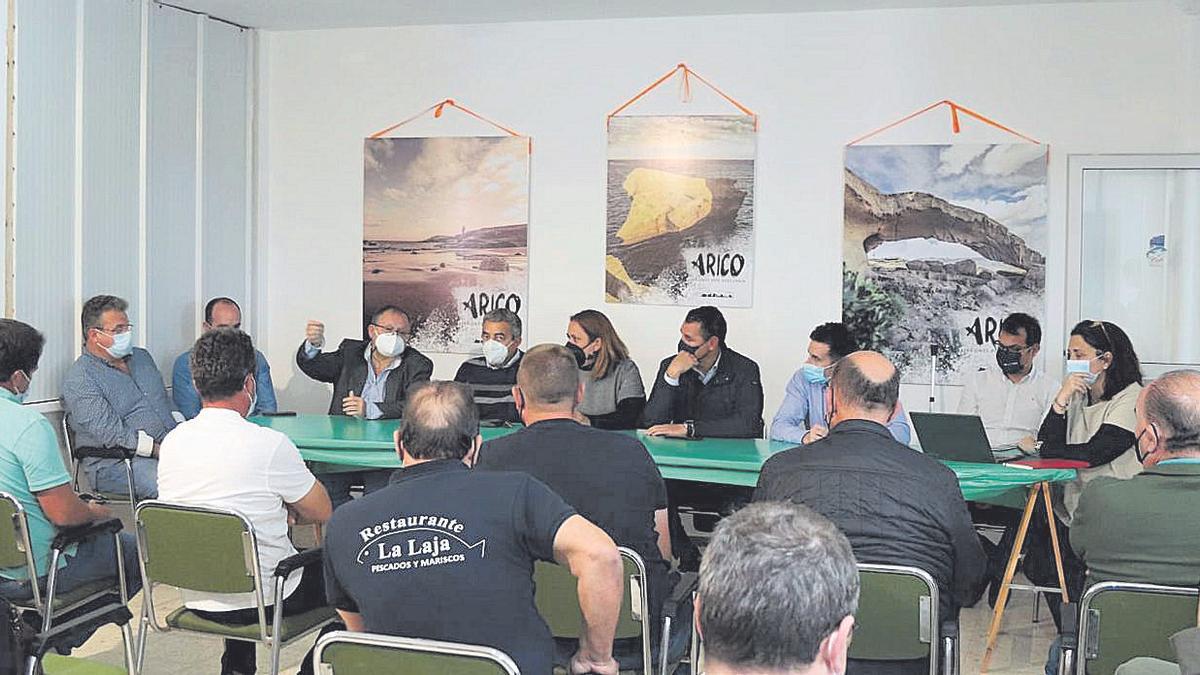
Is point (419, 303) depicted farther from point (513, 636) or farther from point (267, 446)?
point (513, 636)

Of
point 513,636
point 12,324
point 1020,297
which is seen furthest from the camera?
point 1020,297

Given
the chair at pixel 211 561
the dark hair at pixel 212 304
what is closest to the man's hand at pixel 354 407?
the dark hair at pixel 212 304

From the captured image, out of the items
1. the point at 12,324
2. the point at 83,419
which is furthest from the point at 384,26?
the point at 12,324

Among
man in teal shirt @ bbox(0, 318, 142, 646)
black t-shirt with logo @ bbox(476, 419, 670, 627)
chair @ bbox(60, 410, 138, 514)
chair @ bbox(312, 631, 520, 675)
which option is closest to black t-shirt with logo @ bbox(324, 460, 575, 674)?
→ chair @ bbox(312, 631, 520, 675)

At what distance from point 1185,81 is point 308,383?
5278 mm

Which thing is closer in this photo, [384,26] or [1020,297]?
[1020,297]

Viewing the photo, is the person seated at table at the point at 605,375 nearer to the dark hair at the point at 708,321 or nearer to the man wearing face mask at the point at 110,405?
the dark hair at the point at 708,321

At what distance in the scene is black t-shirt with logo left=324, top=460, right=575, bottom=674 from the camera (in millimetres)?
2775

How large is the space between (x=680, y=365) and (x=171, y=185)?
312 cm

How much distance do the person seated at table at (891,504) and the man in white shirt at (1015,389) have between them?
9.39 ft

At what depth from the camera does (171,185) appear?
7.21 meters

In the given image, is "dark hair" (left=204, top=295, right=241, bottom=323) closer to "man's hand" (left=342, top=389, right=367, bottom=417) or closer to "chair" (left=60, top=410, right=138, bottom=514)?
"chair" (left=60, top=410, right=138, bottom=514)

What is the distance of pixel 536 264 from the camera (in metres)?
7.54

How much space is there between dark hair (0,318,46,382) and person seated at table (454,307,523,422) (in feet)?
8.12
